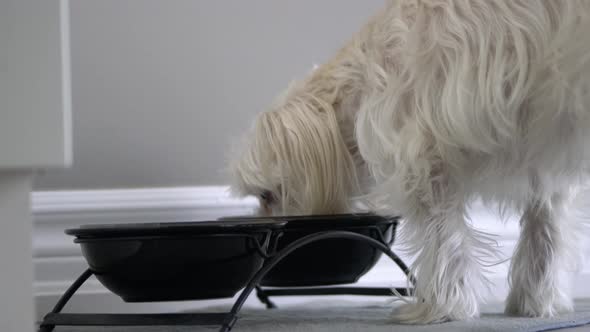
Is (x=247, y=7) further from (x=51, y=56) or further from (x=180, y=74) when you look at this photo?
(x=51, y=56)

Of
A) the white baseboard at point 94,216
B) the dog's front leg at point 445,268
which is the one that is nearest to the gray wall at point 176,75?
the white baseboard at point 94,216

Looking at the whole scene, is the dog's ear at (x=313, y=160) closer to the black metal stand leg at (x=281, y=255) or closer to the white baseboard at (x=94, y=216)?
the black metal stand leg at (x=281, y=255)

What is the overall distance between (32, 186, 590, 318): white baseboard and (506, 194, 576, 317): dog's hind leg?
202 mm

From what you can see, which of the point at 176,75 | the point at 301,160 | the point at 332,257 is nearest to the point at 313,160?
the point at 301,160

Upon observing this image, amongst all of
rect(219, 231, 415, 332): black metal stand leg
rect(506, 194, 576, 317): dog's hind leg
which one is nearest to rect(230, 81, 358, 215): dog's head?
rect(219, 231, 415, 332): black metal stand leg

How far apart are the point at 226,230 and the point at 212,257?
0.03 m

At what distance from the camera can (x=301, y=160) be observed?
96 cm

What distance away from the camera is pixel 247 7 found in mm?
1312

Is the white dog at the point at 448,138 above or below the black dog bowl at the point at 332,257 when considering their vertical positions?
above

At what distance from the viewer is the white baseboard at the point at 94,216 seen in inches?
47.5

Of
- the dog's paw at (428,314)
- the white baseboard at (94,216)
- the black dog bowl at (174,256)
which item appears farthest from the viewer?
the white baseboard at (94,216)

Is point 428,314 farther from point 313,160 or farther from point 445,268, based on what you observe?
point 313,160

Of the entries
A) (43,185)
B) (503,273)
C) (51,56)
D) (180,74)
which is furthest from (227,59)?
(51,56)

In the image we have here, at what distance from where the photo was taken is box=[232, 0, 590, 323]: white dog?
A: 77 centimetres
